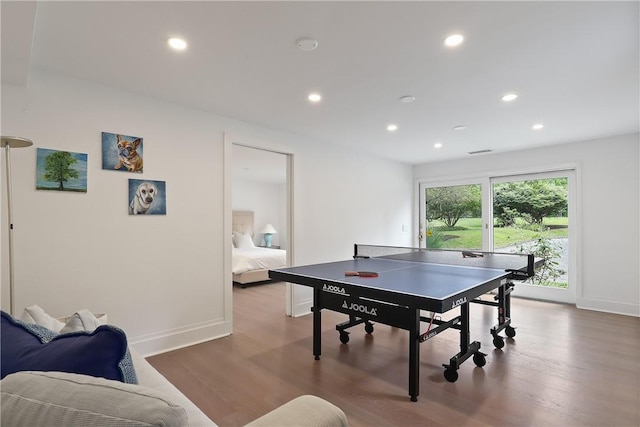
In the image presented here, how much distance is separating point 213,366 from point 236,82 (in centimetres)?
243

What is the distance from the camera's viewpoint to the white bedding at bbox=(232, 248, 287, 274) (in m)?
6.05

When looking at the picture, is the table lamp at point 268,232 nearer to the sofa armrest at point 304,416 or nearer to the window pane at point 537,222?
the window pane at point 537,222

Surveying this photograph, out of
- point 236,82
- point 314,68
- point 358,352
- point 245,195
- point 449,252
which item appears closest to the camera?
point 314,68

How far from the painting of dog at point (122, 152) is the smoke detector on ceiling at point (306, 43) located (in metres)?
1.80

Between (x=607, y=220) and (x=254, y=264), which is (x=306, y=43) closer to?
(x=254, y=264)

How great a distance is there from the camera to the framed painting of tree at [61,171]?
8.18 ft

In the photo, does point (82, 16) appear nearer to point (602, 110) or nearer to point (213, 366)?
point (213, 366)

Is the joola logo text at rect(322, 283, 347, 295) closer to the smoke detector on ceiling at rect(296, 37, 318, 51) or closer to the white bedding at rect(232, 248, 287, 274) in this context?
the smoke detector on ceiling at rect(296, 37, 318, 51)

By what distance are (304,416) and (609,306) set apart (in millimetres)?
5305

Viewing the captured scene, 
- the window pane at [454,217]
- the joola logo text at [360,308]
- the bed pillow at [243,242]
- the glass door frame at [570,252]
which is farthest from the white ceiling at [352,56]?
the bed pillow at [243,242]

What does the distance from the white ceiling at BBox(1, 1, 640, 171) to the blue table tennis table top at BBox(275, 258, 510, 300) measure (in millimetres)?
1612

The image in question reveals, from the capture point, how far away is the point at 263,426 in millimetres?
917

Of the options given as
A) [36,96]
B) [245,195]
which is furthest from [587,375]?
[245,195]

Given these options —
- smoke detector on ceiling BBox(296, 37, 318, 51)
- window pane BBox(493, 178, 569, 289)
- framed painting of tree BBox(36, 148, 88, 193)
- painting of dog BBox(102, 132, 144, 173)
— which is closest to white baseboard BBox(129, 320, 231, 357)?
framed painting of tree BBox(36, 148, 88, 193)
